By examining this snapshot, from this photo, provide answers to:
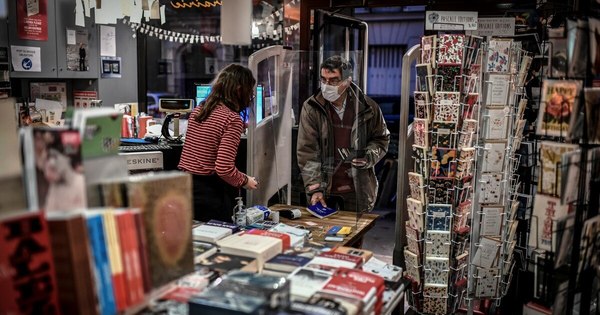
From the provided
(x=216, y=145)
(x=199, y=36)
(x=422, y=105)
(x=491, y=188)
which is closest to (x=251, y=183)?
(x=216, y=145)

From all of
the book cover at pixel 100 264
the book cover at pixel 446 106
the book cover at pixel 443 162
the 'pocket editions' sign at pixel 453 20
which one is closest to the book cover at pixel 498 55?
the 'pocket editions' sign at pixel 453 20

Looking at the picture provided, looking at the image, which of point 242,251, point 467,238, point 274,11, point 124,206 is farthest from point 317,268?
point 274,11

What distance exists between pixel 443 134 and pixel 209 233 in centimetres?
157

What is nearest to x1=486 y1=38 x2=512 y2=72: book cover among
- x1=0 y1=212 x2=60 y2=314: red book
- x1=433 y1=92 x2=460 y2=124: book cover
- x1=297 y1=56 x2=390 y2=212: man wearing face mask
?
x1=433 y1=92 x2=460 y2=124: book cover

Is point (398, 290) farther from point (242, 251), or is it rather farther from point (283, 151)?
point (283, 151)

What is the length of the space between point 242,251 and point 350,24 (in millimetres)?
3417

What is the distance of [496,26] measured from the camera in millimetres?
3850

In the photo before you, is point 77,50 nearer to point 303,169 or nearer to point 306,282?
point 303,169

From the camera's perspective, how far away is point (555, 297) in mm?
2379

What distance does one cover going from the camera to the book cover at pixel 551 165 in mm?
2342

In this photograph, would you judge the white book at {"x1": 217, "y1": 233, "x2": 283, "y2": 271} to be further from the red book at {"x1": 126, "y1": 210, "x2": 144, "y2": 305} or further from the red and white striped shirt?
the red and white striped shirt

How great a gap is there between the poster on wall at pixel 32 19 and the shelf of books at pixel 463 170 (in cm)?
333

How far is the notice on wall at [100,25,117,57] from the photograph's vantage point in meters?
5.42

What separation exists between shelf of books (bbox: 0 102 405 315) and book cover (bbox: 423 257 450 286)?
1446 mm
